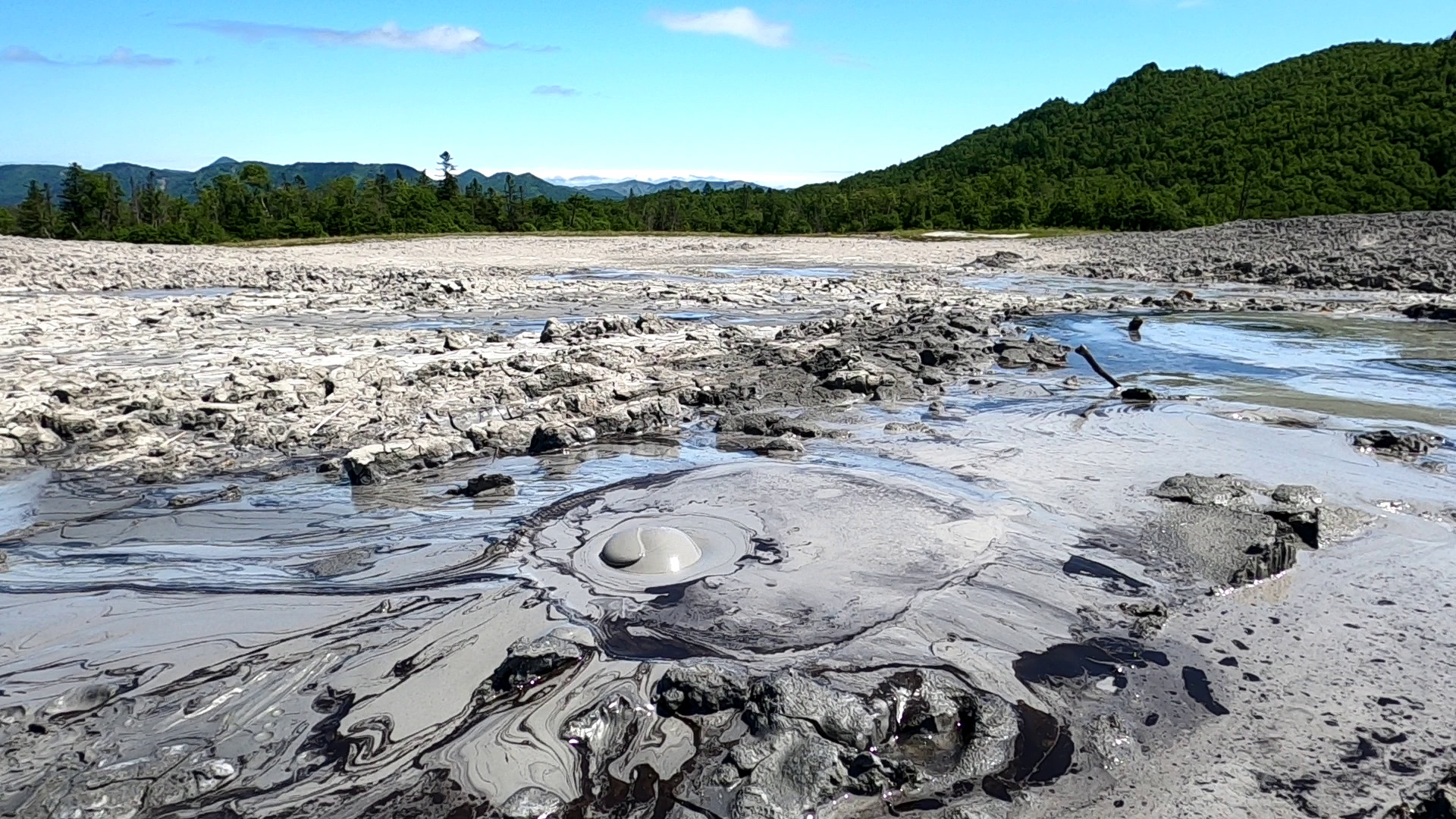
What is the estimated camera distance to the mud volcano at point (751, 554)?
4418 millimetres

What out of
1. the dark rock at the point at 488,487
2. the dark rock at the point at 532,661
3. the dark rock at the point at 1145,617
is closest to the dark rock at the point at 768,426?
the dark rock at the point at 488,487

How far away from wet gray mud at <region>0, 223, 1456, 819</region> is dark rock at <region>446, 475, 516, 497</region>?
3 cm

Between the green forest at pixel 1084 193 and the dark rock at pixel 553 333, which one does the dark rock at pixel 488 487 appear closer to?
the dark rock at pixel 553 333

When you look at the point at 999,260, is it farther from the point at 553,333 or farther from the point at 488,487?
the point at 488,487

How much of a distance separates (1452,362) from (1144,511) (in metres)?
9.53

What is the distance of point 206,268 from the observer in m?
24.8

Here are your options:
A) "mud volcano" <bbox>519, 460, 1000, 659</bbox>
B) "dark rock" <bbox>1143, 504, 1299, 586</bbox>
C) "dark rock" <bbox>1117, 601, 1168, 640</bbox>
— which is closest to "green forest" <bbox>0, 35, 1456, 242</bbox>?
"dark rock" <bbox>1143, 504, 1299, 586</bbox>

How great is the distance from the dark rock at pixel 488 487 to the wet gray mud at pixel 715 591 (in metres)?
0.03

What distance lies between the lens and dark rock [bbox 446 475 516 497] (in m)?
6.50

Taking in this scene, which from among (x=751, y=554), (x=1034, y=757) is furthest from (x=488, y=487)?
(x=1034, y=757)

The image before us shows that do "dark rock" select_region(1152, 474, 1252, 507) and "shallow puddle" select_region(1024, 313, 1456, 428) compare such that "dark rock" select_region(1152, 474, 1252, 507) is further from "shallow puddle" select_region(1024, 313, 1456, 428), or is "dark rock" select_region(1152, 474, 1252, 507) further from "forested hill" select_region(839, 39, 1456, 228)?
"forested hill" select_region(839, 39, 1456, 228)

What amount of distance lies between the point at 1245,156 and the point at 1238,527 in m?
70.1

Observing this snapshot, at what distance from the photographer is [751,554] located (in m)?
5.37

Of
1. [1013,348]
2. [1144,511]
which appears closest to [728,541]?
[1144,511]
